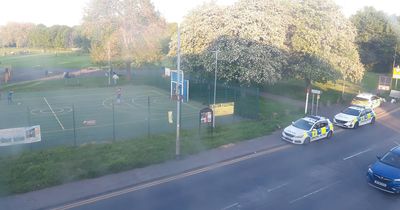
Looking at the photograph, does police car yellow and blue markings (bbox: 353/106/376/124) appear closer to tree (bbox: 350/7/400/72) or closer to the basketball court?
the basketball court

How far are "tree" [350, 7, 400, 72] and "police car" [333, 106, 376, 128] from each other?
4163 centimetres

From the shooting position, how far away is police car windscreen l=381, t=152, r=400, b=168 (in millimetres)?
15079

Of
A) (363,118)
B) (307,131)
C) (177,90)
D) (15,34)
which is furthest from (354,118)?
(15,34)

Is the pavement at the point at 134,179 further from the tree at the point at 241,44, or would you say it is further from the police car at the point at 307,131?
the tree at the point at 241,44

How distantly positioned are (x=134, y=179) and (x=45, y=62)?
67.6 meters

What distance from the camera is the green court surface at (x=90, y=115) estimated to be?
72.4 ft

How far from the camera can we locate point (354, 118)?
81.5 feet

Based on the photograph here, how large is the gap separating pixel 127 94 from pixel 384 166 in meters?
29.0

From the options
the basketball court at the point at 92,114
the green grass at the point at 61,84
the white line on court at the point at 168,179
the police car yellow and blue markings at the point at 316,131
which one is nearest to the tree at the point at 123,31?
the green grass at the point at 61,84

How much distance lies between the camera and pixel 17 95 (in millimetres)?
37906

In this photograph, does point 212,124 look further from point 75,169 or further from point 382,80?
point 382,80

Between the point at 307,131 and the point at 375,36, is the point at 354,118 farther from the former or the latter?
the point at 375,36

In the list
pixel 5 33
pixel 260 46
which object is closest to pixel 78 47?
pixel 5 33

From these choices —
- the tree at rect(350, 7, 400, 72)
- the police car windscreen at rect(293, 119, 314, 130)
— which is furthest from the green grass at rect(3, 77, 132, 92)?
the tree at rect(350, 7, 400, 72)
